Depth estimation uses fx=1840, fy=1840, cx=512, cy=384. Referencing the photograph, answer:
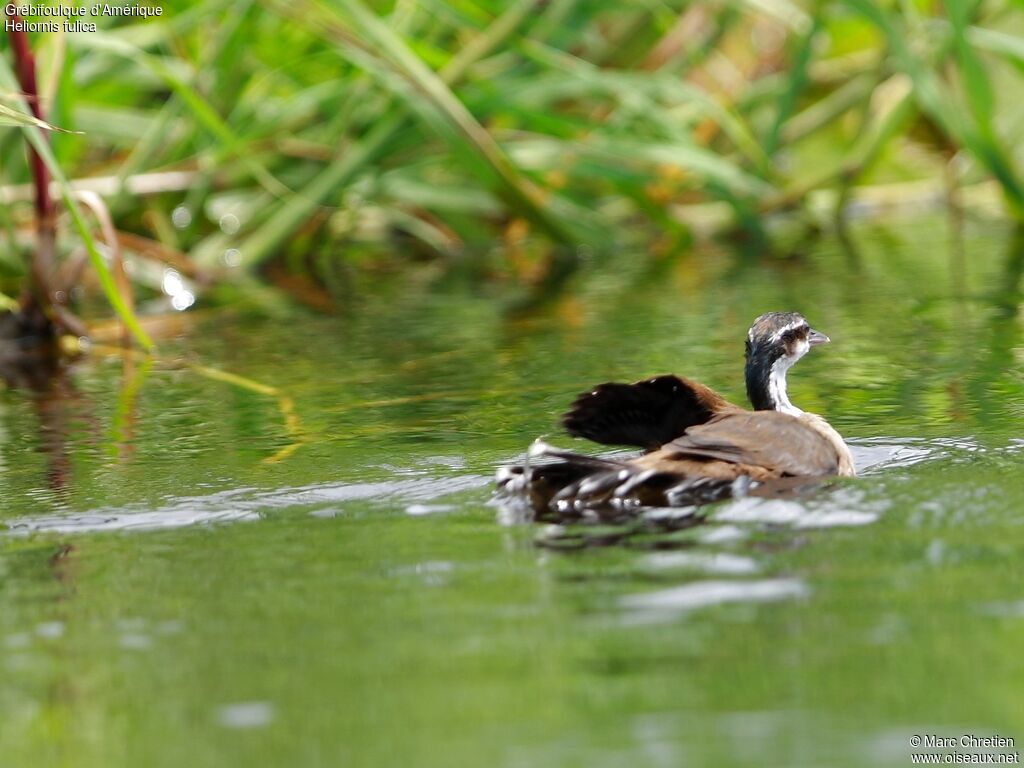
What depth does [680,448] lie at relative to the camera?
533 cm

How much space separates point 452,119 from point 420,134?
1.13 metres

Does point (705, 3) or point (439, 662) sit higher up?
point (705, 3)

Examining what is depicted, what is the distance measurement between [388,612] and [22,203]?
694 cm

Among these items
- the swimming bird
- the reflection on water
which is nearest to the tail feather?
the swimming bird

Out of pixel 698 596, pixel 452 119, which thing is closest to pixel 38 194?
pixel 452 119

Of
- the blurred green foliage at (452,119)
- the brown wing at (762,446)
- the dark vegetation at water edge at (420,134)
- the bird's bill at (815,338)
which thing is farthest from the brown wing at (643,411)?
the blurred green foliage at (452,119)

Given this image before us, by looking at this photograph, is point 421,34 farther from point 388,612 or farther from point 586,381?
point 388,612

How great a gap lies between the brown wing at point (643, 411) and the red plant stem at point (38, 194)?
128 inches

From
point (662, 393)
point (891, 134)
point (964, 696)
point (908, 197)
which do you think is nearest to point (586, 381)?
point (662, 393)

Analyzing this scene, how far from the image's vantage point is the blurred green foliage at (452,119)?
9.84m

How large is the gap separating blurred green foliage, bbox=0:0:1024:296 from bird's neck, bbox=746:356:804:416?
3.33 m

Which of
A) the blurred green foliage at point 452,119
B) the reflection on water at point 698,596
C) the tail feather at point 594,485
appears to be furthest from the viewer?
the blurred green foliage at point 452,119

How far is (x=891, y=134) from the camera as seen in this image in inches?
479

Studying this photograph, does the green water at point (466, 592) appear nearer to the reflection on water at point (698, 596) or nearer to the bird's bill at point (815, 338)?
the reflection on water at point (698, 596)
